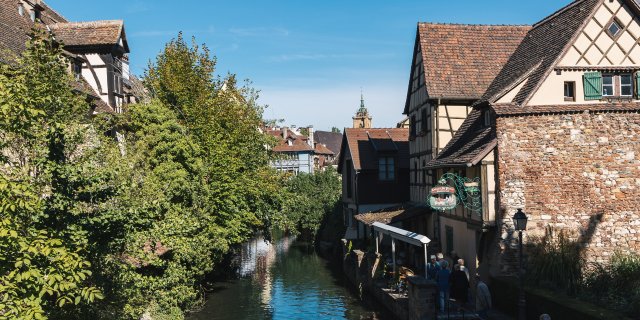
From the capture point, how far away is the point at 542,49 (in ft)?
68.0

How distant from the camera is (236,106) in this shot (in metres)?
29.8

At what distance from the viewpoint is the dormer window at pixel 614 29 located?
19.2 metres

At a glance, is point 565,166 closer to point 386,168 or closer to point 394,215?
point 394,215

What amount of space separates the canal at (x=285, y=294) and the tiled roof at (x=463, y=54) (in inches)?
390

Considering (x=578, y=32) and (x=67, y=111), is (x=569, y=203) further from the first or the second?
(x=67, y=111)

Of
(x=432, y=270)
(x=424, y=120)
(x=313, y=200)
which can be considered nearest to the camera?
(x=432, y=270)

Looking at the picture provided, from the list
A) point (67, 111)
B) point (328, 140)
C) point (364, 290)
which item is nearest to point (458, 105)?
point (364, 290)

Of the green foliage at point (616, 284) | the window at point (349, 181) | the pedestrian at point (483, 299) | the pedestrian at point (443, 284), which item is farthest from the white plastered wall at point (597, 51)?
the window at point (349, 181)

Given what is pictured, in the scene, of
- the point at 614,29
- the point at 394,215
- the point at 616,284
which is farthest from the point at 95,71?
the point at 616,284

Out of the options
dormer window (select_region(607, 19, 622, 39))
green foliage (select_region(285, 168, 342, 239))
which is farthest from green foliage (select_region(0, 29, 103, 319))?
green foliage (select_region(285, 168, 342, 239))

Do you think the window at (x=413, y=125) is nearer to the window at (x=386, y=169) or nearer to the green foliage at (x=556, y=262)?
the window at (x=386, y=169)

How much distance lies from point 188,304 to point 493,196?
38.8 feet

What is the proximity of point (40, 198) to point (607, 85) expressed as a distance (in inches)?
677

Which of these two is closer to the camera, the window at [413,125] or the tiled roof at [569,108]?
the tiled roof at [569,108]
